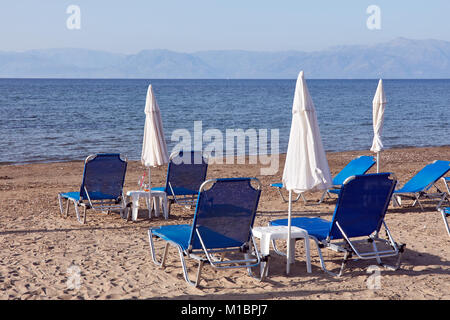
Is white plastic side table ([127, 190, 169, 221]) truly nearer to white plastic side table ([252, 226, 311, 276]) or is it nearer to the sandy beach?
the sandy beach

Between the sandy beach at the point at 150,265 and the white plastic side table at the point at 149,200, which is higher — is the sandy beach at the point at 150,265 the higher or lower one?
the lower one

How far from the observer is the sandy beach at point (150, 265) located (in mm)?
4980

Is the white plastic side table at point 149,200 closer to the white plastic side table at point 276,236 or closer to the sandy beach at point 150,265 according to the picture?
the sandy beach at point 150,265

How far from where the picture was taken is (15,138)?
23938mm

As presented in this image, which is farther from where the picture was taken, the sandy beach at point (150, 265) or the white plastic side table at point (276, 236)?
the white plastic side table at point (276, 236)

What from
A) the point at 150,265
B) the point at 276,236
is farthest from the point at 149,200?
the point at 276,236

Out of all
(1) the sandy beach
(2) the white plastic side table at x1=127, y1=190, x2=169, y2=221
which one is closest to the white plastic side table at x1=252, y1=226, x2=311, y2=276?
(1) the sandy beach

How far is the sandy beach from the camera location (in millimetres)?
4980

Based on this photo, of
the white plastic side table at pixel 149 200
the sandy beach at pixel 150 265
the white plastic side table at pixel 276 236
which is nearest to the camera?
the sandy beach at pixel 150 265

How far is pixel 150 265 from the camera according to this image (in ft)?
19.1

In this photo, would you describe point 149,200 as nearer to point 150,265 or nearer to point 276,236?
point 150,265

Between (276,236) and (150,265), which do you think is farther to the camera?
(150,265)

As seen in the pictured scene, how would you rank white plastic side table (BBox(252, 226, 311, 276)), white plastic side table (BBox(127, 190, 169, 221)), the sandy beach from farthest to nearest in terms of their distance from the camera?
white plastic side table (BBox(127, 190, 169, 221)), white plastic side table (BBox(252, 226, 311, 276)), the sandy beach

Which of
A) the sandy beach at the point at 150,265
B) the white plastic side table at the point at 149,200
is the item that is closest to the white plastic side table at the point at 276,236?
the sandy beach at the point at 150,265
